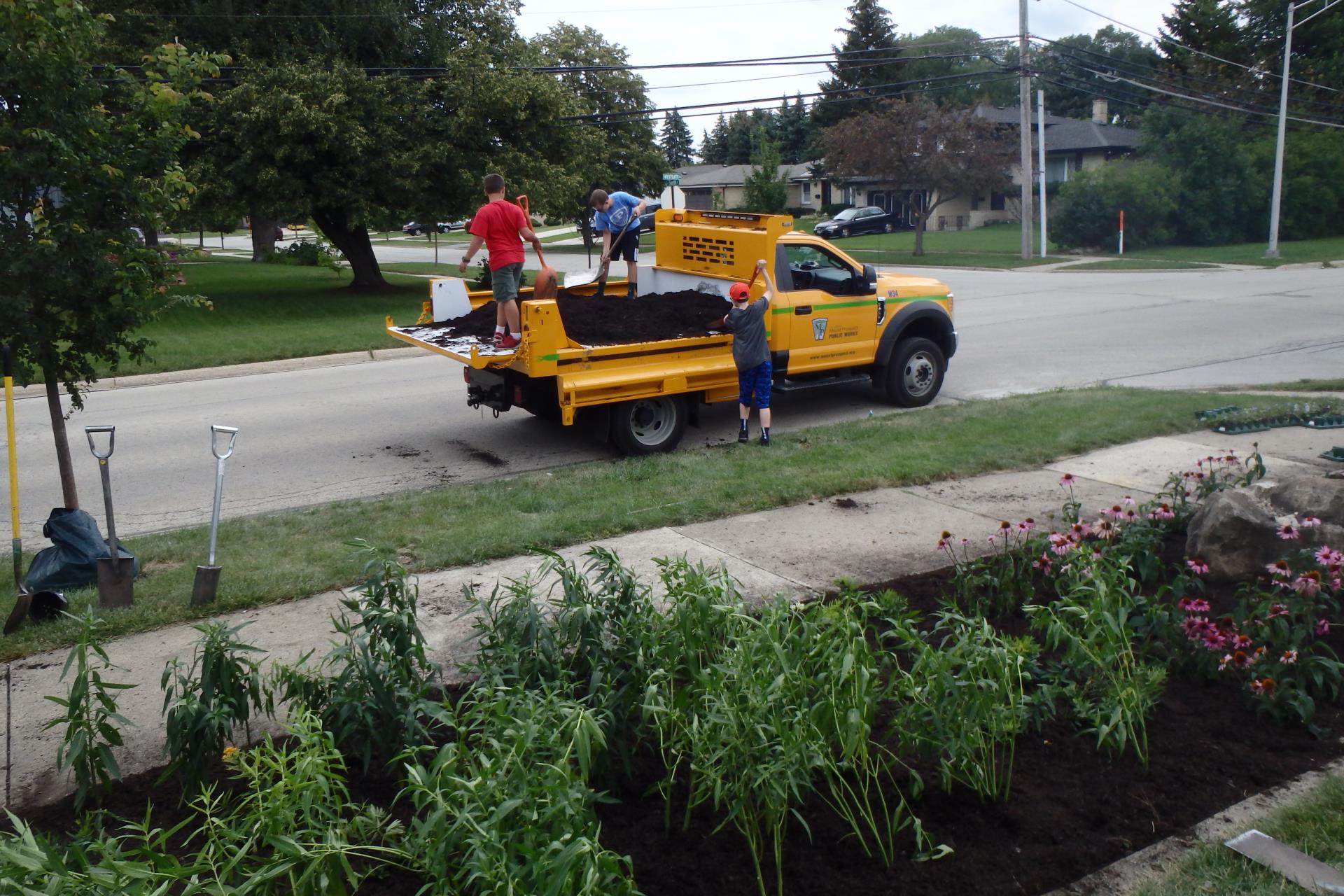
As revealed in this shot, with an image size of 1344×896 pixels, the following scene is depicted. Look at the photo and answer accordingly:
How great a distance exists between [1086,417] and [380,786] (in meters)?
8.32

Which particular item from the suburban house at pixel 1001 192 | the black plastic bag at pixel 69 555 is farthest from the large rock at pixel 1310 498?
the suburban house at pixel 1001 192

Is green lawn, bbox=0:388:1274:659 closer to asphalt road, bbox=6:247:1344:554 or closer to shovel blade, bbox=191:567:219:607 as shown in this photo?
shovel blade, bbox=191:567:219:607

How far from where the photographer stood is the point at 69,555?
21.8 ft

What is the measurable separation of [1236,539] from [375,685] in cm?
452

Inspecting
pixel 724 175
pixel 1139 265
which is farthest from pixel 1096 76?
pixel 1139 265

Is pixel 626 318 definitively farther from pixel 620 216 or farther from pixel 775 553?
pixel 775 553

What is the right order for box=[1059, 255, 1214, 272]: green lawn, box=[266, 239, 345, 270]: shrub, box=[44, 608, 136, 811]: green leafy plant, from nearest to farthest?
box=[44, 608, 136, 811]: green leafy plant → box=[1059, 255, 1214, 272]: green lawn → box=[266, 239, 345, 270]: shrub

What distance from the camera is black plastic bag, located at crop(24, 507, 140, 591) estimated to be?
657cm

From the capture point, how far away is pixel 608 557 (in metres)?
4.62

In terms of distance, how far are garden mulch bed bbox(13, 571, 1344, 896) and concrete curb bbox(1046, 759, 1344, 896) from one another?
42 millimetres

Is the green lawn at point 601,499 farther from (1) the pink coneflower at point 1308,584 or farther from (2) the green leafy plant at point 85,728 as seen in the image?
(1) the pink coneflower at point 1308,584

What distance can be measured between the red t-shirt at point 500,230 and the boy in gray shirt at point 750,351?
2053 millimetres

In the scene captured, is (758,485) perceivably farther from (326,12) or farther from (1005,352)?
(326,12)

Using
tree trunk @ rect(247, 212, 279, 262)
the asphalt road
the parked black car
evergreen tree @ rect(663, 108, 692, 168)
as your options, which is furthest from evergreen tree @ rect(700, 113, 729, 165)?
the asphalt road
